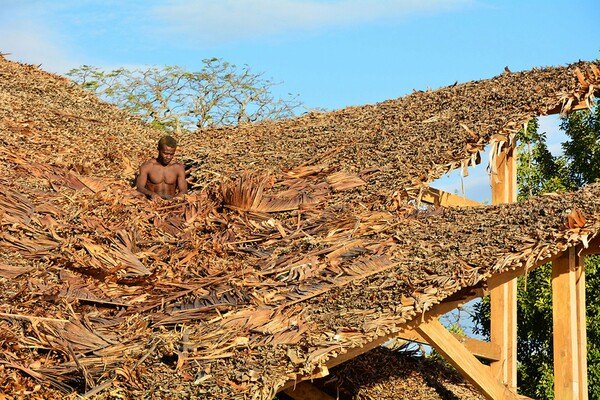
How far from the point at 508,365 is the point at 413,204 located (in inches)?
82.3

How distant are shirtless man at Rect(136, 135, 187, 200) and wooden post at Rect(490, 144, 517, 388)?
3.53 m

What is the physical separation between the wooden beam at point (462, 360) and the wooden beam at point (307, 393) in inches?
76.4

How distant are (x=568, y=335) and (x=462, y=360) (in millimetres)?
1311

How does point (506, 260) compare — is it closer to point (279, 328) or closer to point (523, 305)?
point (279, 328)

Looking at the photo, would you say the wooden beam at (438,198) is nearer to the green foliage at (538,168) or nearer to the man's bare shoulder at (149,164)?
the man's bare shoulder at (149,164)

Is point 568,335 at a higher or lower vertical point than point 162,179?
lower

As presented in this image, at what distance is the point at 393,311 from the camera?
25.4ft

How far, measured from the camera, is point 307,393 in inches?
407

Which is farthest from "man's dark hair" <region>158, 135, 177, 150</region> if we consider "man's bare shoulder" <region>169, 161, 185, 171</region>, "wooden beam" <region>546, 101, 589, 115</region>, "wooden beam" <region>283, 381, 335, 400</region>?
"wooden beam" <region>546, 101, 589, 115</region>

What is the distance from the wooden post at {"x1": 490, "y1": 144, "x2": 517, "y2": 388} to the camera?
10.7 m

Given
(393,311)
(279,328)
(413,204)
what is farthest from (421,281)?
(413,204)

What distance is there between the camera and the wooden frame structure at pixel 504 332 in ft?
27.0

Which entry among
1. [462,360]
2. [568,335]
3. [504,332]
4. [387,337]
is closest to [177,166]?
[504,332]

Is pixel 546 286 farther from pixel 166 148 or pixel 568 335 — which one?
pixel 166 148
